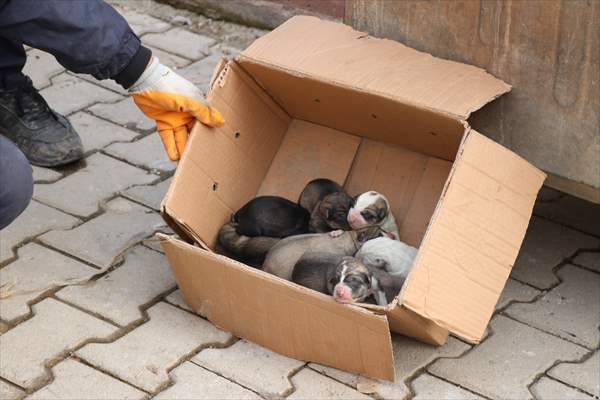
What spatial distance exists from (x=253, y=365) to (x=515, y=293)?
0.88 metres

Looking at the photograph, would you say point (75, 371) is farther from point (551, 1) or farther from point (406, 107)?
point (551, 1)

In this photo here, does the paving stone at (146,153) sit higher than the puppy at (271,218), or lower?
lower

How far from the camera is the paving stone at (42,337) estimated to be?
9.93 feet

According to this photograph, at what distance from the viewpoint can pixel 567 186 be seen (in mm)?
3230

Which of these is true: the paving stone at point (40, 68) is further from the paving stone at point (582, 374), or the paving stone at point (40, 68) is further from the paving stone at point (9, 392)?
the paving stone at point (582, 374)

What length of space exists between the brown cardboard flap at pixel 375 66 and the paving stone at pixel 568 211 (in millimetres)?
793

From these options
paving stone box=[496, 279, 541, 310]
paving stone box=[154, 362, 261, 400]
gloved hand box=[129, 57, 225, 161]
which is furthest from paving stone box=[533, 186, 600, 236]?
paving stone box=[154, 362, 261, 400]

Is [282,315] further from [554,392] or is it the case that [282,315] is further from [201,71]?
[201,71]

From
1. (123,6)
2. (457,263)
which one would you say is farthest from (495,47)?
(123,6)

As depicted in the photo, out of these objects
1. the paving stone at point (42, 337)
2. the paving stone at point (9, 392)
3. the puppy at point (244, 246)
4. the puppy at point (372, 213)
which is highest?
the puppy at point (372, 213)

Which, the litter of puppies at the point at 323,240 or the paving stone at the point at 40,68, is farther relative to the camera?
the paving stone at the point at 40,68

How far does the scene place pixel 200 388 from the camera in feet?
9.80

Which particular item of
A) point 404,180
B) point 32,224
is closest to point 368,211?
point 404,180

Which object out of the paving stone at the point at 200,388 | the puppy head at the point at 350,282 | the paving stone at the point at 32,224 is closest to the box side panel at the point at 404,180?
the puppy head at the point at 350,282
